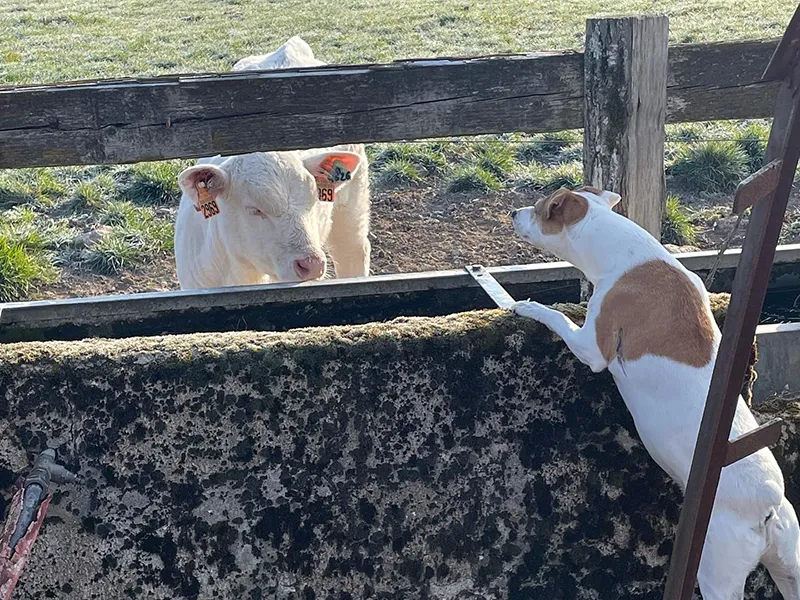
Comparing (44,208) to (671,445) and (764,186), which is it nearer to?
(671,445)

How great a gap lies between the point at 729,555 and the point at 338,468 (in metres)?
1.14

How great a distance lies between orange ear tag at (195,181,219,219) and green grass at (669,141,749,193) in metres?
5.28

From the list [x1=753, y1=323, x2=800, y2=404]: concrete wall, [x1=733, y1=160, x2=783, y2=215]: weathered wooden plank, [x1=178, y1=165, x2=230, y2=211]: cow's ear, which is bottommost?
[x1=753, y1=323, x2=800, y2=404]: concrete wall

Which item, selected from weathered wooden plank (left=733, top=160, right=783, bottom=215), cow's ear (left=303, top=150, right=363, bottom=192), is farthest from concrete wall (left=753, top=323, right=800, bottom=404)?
cow's ear (left=303, top=150, right=363, bottom=192)

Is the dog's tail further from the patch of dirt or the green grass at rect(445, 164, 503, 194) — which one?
the green grass at rect(445, 164, 503, 194)

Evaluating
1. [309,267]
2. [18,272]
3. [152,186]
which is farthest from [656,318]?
[152,186]

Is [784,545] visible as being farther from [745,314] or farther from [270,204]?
[270,204]

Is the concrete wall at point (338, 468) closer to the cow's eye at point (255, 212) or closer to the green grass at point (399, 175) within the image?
the cow's eye at point (255, 212)

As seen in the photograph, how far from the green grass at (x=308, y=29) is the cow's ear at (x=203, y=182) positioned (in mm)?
9783

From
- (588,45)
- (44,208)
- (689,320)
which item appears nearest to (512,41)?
(44,208)

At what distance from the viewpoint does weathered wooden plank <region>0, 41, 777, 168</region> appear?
3.92 m

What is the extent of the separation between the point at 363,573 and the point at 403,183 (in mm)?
6660

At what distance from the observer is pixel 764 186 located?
179cm

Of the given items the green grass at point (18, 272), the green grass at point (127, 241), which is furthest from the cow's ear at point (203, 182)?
the green grass at point (127, 241)
